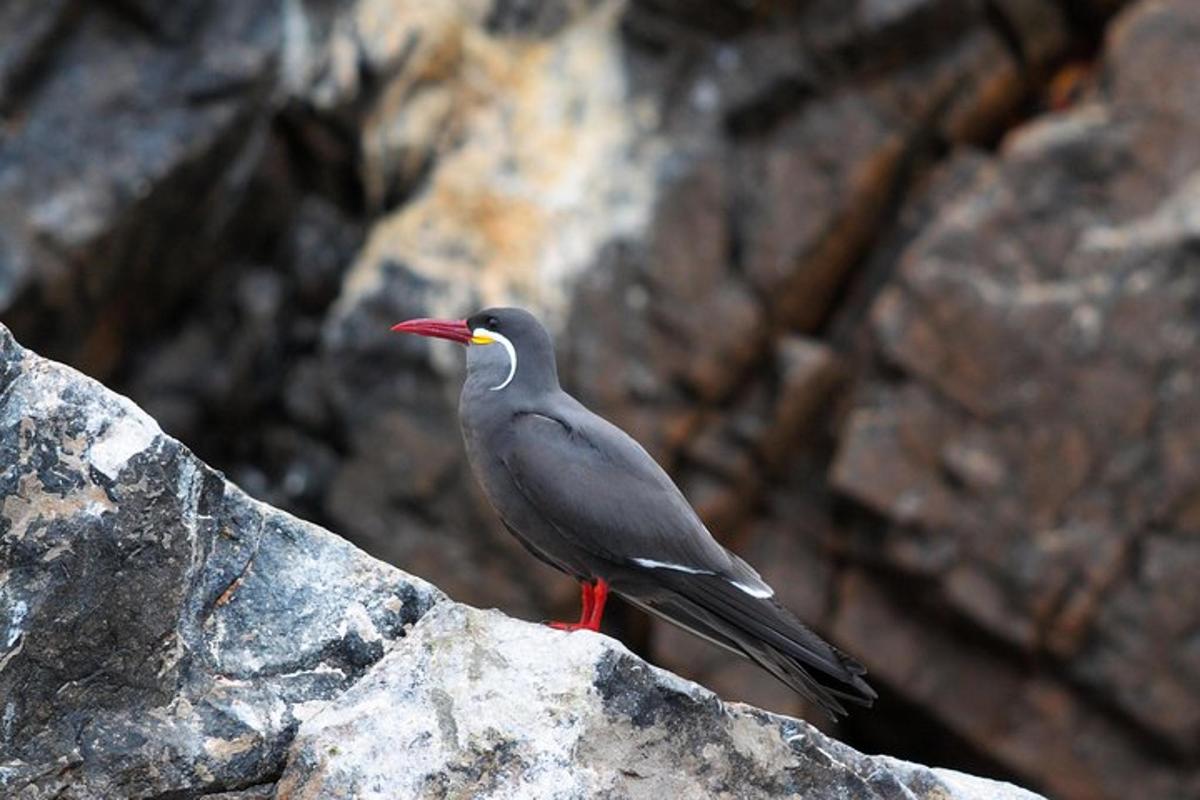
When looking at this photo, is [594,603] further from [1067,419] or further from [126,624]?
[1067,419]

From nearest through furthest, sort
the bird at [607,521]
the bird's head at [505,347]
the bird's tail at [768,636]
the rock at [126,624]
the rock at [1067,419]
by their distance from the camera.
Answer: the rock at [126,624], the bird's tail at [768,636], the bird at [607,521], the bird's head at [505,347], the rock at [1067,419]

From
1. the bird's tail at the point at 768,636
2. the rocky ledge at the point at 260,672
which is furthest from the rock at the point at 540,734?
the bird's tail at the point at 768,636

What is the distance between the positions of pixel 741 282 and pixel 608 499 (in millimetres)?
7041

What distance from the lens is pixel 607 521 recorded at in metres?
5.66

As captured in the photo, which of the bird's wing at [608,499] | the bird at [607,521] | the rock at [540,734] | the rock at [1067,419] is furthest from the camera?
the rock at [1067,419]

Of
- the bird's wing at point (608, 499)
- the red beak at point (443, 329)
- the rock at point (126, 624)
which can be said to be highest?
the red beak at point (443, 329)

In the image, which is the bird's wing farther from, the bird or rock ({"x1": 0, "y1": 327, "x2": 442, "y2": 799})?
rock ({"x1": 0, "y1": 327, "x2": 442, "y2": 799})

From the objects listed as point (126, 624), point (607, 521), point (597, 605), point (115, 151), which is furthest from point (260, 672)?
point (115, 151)

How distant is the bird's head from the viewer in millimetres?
6070

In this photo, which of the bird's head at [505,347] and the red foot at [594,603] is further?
the bird's head at [505,347]

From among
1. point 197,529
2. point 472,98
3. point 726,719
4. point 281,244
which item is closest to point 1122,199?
point 472,98

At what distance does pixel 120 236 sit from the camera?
466 inches

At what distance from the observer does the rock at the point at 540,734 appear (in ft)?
13.5

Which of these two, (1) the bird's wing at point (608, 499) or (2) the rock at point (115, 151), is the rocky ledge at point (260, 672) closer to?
(1) the bird's wing at point (608, 499)
